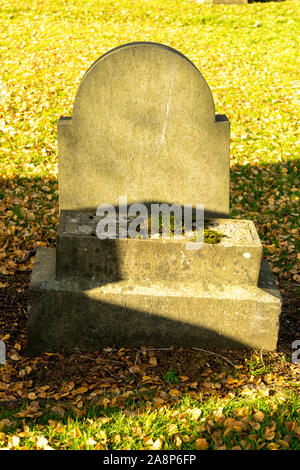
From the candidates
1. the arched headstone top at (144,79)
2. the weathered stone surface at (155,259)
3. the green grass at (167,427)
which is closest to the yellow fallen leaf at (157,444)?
the green grass at (167,427)

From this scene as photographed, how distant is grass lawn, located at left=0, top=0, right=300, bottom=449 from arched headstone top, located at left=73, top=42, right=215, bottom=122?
2.06 m

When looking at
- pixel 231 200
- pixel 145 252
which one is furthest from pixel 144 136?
pixel 231 200

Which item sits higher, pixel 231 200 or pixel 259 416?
pixel 231 200

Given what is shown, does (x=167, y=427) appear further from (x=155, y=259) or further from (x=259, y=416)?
(x=155, y=259)

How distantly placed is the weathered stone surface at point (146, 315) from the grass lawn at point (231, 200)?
0.43 ft

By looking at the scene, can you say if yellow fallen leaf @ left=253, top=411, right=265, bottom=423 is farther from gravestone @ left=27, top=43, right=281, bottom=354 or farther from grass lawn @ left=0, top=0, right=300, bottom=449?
gravestone @ left=27, top=43, right=281, bottom=354

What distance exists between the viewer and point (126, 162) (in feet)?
15.1

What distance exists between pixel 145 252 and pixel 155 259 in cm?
10

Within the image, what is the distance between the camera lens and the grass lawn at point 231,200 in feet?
11.3

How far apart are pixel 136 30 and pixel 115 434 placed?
37.6 ft

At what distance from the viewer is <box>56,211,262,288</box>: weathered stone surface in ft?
13.9

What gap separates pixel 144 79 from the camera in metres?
4.38

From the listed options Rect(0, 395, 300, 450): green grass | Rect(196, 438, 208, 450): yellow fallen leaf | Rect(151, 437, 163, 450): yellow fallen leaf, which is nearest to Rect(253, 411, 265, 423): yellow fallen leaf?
Rect(0, 395, 300, 450): green grass

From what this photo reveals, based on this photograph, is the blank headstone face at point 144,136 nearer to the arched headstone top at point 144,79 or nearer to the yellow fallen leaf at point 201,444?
the arched headstone top at point 144,79
